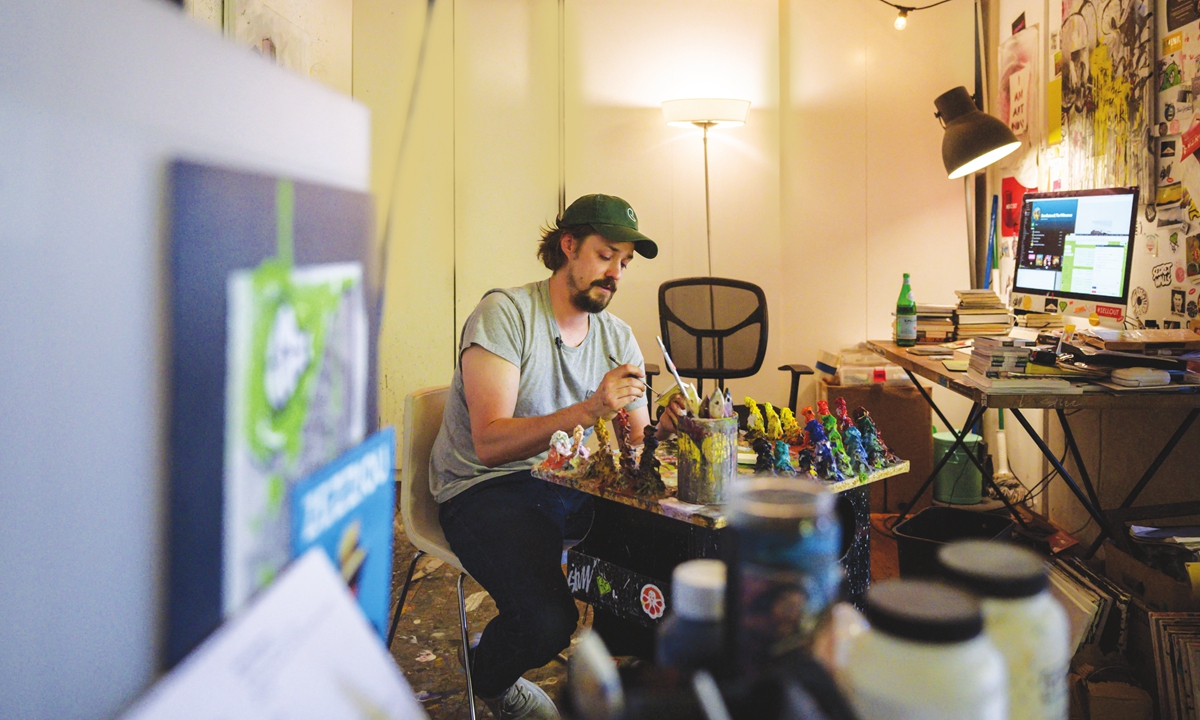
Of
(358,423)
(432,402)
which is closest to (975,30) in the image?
(432,402)

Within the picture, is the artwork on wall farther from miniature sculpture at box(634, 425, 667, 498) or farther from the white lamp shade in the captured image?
miniature sculpture at box(634, 425, 667, 498)

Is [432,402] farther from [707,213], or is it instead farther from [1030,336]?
[707,213]

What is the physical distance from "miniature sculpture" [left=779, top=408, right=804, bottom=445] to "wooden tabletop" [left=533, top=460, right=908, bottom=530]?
0.18m

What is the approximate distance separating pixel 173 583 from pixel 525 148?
14.0 feet

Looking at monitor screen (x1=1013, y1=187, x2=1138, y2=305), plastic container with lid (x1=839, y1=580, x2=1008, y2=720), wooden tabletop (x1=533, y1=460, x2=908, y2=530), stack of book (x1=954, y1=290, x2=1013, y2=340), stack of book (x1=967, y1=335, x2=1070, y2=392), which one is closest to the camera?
plastic container with lid (x1=839, y1=580, x2=1008, y2=720)

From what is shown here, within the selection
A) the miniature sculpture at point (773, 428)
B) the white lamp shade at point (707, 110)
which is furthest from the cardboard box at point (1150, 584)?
the white lamp shade at point (707, 110)

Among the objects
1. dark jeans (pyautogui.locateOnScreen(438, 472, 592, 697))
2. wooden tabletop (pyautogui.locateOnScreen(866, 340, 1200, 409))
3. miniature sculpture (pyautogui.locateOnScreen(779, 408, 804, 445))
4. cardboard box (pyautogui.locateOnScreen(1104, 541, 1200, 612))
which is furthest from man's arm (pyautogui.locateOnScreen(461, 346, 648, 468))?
cardboard box (pyautogui.locateOnScreen(1104, 541, 1200, 612))

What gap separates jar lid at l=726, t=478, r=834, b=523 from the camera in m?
0.50

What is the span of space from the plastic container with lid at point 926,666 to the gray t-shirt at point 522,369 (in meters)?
1.60

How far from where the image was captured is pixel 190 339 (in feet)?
1.63

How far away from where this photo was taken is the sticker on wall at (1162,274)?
2.78 metres

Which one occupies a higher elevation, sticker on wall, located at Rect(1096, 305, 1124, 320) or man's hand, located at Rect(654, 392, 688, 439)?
sticker on wall, located at Rect(1096, 305, 1124, 320)

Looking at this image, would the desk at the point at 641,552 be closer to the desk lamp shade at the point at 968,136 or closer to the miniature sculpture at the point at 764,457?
the miniature sculpture at the point at 764,457

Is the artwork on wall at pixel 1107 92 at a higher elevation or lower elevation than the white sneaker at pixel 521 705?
higher
